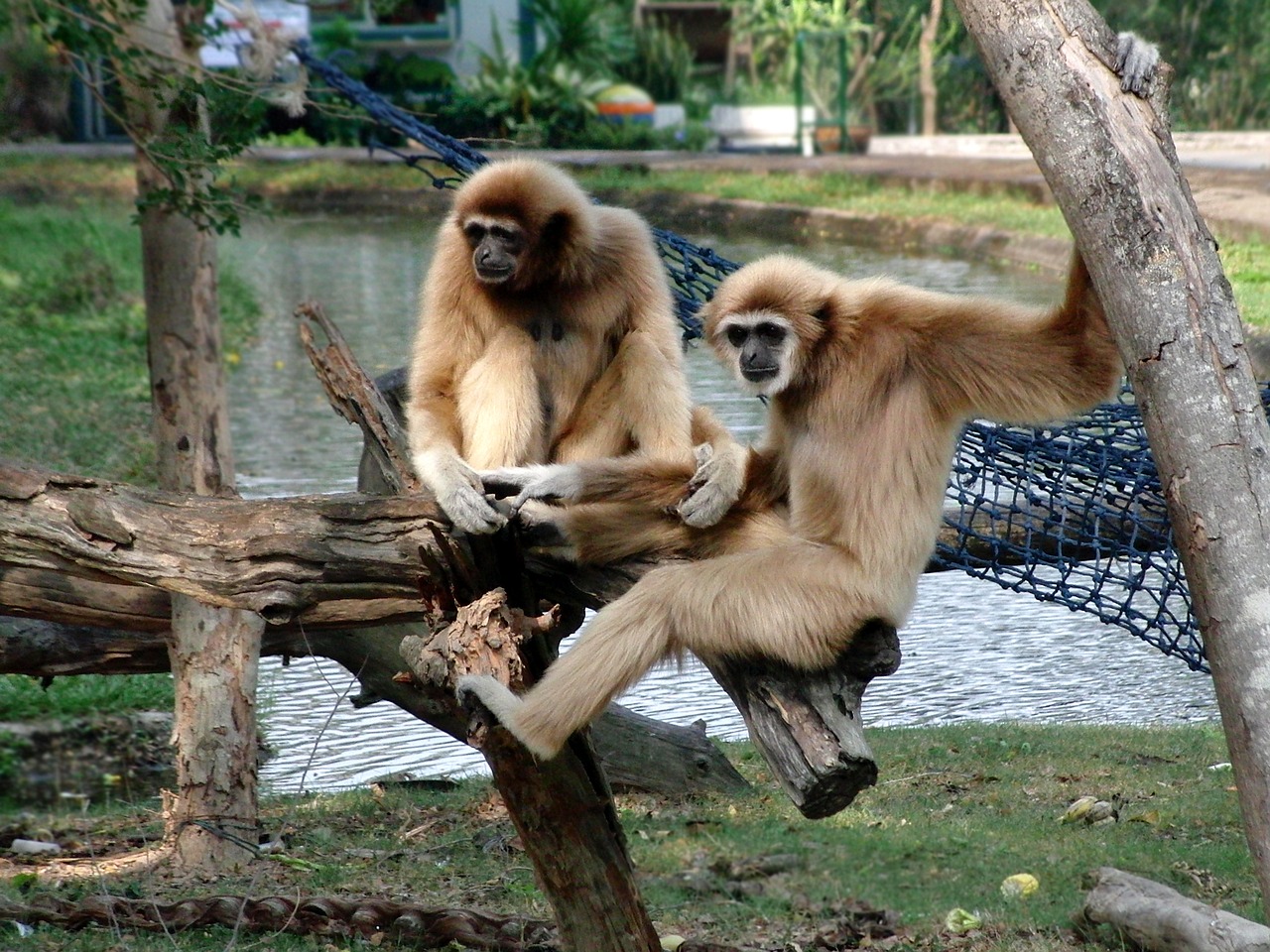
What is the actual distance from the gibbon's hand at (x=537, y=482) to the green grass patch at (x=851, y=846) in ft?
5.33

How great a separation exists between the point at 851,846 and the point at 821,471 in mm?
1946

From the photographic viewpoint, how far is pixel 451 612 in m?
3.85

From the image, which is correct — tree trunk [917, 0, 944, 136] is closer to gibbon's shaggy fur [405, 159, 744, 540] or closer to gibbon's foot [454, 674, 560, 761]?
gibbon's shaggy fur [405, 159, 744, 540]

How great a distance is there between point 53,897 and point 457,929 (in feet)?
4.64

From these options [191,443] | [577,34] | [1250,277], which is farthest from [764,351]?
[577,34]

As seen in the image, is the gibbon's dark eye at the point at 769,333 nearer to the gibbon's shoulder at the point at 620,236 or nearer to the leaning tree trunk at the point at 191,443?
the gibbon's shoulder at the point at 620,236

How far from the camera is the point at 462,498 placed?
3.90 meters

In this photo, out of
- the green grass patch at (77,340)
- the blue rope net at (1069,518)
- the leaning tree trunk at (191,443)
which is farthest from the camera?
the green grass patch at (77,340)

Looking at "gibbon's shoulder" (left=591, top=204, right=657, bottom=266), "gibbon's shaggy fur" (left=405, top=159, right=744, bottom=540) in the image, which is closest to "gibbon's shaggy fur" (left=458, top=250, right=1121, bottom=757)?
"gibbon's shaggy fur" (left=405, top=159, right=744, bottom=540)

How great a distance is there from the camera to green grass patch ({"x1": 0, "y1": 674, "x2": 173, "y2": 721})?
738 cm

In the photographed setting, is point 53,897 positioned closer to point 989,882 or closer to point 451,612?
→ point 451,612

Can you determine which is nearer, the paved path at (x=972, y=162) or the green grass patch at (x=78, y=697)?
the green grass patch at (x=78, y=697)

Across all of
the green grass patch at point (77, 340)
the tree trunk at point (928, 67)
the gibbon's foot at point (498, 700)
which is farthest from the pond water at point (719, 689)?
the tree trunk at point (928, 67)

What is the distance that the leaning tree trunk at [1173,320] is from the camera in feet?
9.84
